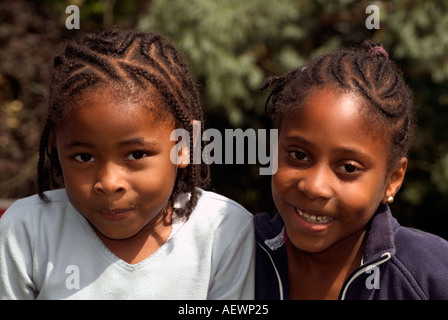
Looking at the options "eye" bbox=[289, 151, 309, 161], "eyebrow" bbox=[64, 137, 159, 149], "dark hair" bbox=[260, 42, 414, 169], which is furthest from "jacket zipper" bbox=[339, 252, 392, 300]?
"eyebrow" bbox=[64, 137, 159, 149]

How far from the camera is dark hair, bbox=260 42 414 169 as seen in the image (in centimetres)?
220

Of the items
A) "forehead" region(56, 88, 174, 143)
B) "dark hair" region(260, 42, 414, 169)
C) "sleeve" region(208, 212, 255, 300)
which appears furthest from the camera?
"sleeve" region(208, 212, 255, 300)

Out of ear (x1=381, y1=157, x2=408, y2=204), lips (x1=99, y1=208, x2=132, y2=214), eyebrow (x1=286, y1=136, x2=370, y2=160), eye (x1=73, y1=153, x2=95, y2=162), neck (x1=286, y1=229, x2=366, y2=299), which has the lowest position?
neck (x1=286, y1=229, x2=366, y2=299)

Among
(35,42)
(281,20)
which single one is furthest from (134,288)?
(35,42)

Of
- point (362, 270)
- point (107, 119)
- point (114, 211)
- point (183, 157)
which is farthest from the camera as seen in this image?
point (183, 157)

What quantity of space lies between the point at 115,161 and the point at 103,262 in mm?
472

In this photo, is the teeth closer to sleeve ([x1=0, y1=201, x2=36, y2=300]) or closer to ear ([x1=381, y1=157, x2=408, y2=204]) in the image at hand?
ear ([x1=381, y1=157, x2=408, y2=204])

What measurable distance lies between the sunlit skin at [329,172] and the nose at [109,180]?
629 mm

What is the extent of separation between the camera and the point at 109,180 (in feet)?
→ 6.89

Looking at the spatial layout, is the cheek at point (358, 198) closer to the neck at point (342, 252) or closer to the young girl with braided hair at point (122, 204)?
the neck at point (342, 252)

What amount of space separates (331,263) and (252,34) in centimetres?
333

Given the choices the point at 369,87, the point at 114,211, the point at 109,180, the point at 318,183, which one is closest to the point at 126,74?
the point at 109,180

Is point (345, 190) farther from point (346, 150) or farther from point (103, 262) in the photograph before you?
point (103, 262)

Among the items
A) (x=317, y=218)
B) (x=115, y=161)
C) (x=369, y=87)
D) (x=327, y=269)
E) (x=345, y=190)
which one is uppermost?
(x=369, y=87)
